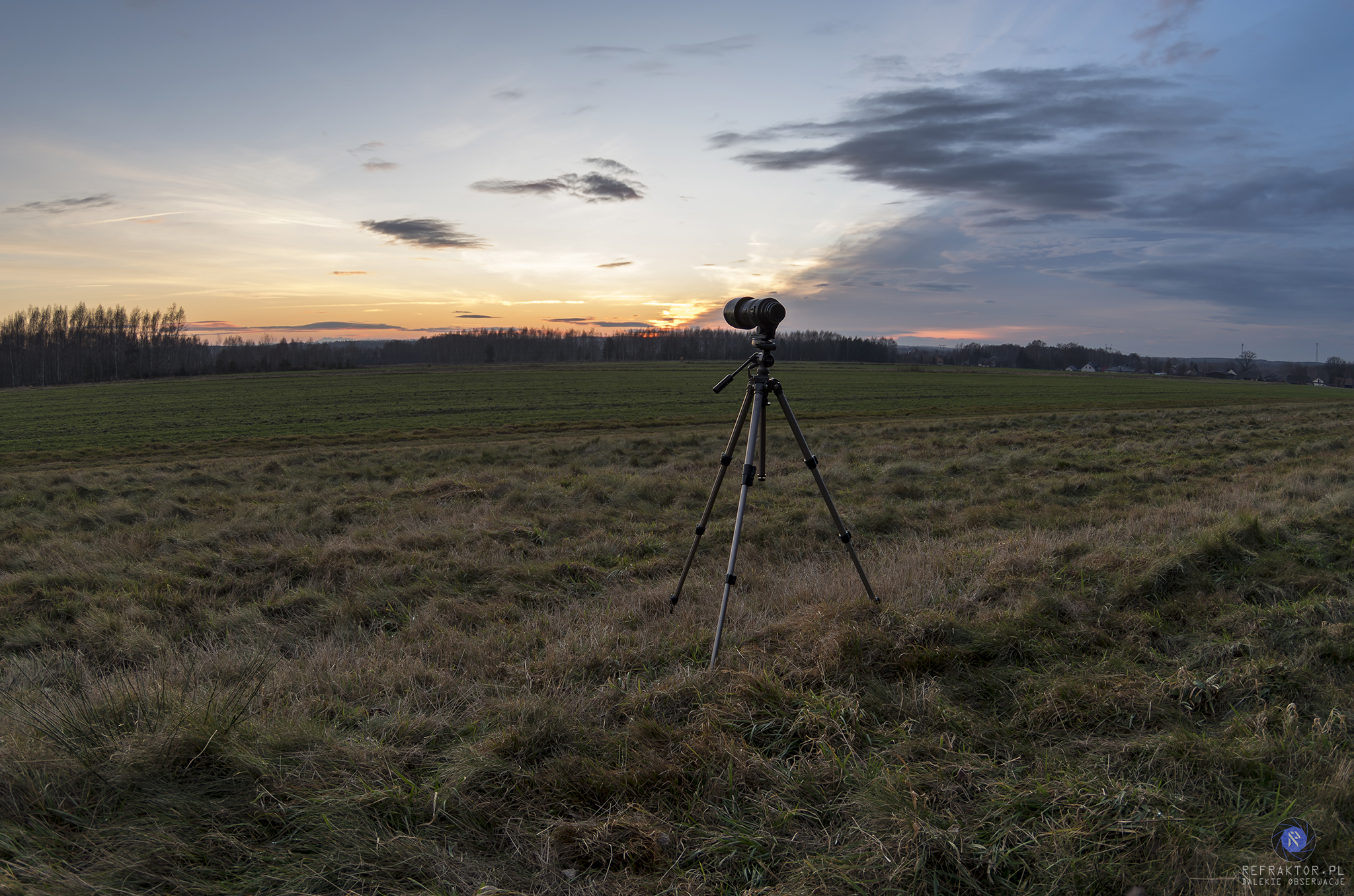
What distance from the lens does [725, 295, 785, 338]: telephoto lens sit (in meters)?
4.83

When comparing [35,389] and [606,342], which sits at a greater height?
[606,342]

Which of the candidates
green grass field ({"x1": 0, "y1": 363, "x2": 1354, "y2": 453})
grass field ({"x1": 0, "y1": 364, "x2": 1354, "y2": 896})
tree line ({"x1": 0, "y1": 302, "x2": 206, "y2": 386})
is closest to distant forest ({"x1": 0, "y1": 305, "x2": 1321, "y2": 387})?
tree line ({"x1": 0, "y1": 302, "x2": 206, "y2": 386})

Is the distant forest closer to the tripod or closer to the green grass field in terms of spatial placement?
the green grass field

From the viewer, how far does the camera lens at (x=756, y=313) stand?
483 cm

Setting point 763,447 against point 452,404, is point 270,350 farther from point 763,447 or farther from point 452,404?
point 763,447

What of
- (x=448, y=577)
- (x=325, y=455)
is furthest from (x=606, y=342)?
(x=448, y=577)

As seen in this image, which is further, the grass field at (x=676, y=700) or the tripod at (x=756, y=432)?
the tripod at (x=756, y=432)

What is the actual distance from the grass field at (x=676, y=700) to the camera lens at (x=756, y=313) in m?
2.14

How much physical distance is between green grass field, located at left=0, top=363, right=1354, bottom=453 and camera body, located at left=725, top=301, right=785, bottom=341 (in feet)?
80.1

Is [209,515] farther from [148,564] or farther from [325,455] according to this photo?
[325,455]

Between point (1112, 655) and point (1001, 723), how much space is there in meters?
1.30

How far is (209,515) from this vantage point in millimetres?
10820

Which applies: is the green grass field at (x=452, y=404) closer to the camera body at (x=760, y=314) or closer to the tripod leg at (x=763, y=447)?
the tripod leg at (x=763, y=447)

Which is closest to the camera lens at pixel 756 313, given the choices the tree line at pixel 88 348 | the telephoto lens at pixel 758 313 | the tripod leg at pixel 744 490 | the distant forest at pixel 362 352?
the telephoto lens at pixel 758 313
